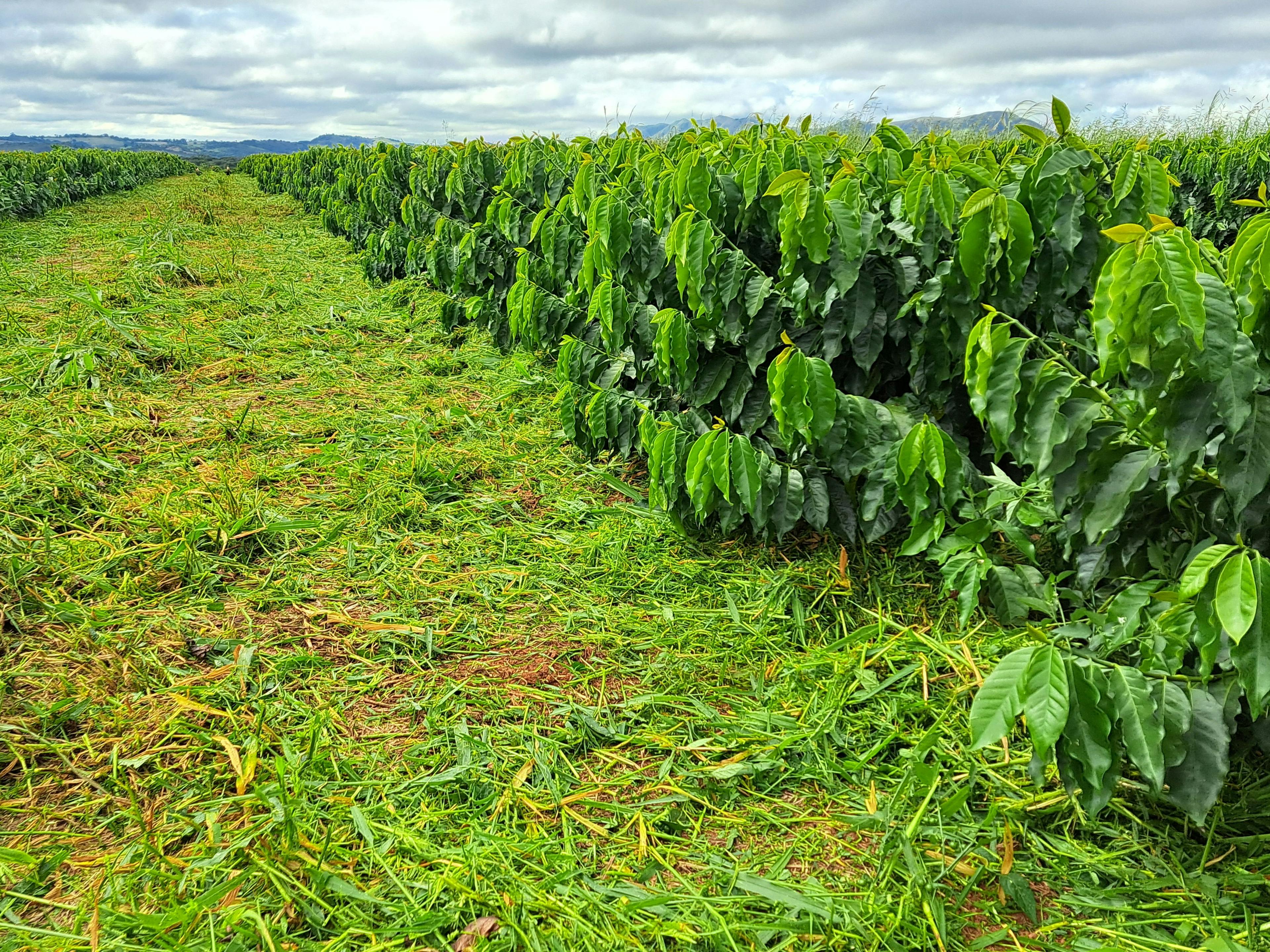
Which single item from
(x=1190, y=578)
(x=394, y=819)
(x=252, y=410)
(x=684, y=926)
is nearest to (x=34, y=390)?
(x=252, y=410)

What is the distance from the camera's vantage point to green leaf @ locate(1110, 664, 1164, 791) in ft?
5.06

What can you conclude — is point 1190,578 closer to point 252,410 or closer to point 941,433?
point 941,433

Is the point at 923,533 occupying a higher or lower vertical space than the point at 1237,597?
lower

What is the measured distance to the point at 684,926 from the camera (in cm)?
165

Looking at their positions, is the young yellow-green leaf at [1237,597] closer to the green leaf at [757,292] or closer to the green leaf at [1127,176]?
the green leaf at [1127,176]

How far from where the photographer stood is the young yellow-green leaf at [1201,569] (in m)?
1.46

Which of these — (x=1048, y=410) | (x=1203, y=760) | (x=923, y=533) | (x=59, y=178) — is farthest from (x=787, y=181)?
(x=59, y=178)

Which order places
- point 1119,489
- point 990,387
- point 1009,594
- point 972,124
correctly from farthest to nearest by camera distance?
point 972,124
point 1009,594
point 990,387
point 1119,489

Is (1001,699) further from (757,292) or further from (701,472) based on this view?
(757,292)

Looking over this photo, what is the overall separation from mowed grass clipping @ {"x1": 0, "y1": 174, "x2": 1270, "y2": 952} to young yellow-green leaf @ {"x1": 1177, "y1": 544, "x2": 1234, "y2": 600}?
714 mm

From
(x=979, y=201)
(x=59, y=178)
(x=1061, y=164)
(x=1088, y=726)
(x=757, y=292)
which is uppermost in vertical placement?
(x=59, y=178)

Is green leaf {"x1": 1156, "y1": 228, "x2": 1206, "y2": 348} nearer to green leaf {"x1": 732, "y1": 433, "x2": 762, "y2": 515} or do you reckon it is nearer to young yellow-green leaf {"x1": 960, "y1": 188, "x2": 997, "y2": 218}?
young yellow-green leaf {"x1": 960, "y1": 188, "x2": 997, "y2": 218}

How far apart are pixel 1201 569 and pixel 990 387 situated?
2.08 feet

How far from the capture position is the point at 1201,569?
4.93ft
